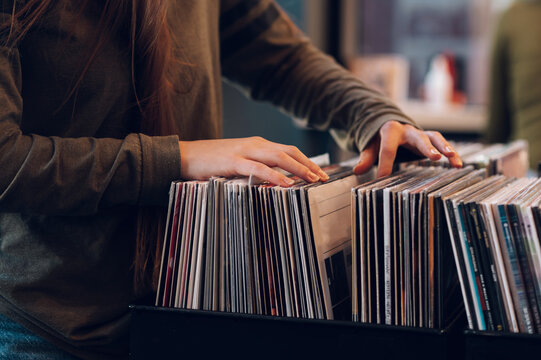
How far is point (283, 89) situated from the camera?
138 cm

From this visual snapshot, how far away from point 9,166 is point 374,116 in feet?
1.95

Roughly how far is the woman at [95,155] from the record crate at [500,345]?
0.96 ft

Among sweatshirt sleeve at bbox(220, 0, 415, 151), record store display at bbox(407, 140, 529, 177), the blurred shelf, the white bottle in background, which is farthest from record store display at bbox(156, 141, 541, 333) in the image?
the white bottle in background

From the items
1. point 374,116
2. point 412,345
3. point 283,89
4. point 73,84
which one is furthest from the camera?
point 283,89

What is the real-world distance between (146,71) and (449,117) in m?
3.54

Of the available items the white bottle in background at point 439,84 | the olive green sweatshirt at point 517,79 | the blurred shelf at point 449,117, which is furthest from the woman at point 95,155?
the white bottle in background at point 439,84

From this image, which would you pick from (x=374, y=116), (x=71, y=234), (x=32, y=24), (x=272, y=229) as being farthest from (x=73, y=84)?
(x=374, y=116)

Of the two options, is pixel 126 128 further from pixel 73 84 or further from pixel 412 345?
pixel 412 345

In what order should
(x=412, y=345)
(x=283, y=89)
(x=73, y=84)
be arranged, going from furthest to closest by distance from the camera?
1. (x=283, y=89)
2. (x=73, y=84)
3. (x=412, y=345)

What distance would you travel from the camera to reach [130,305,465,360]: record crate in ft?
2.73

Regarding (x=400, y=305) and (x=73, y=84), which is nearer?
(x=400, y=305)

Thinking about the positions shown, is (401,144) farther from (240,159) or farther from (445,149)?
(240,159)

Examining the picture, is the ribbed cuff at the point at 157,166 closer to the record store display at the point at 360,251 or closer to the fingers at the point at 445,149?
the record store display at the point at 360,251

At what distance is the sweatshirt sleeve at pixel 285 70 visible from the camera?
1.28 m
